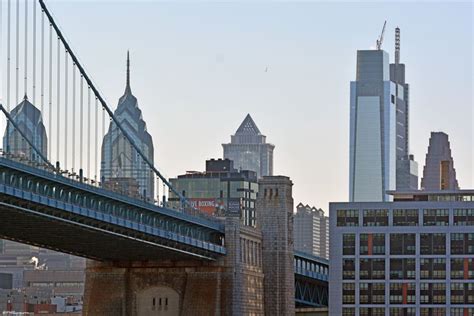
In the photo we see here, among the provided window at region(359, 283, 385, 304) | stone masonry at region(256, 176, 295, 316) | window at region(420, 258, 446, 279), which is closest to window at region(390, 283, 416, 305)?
window at region(359, 283, 385, 304)

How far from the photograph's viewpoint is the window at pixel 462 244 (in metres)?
178

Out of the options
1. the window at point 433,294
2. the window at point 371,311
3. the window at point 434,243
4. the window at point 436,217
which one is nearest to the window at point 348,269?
the window at point 371,311

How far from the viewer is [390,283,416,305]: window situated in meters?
178

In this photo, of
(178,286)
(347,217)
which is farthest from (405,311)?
A: (178,286)

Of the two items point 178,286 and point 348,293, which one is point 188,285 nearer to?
point 178,286

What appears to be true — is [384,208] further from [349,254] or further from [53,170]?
[53,170]

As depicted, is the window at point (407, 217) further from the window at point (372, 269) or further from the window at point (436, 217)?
the window at point (372, 269)

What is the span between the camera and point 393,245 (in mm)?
178625

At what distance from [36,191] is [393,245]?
48.1 m

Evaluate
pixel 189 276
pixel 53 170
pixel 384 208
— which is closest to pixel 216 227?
pixel 189 276

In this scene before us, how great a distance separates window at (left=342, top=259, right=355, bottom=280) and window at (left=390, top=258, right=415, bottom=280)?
3.64 meters

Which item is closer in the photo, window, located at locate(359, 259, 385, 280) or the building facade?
the building facade

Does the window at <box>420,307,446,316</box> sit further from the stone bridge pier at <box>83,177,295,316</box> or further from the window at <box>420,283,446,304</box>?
the stone bridge pier at <box>83,177,295,316</box>

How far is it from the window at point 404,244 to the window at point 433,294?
344cm
